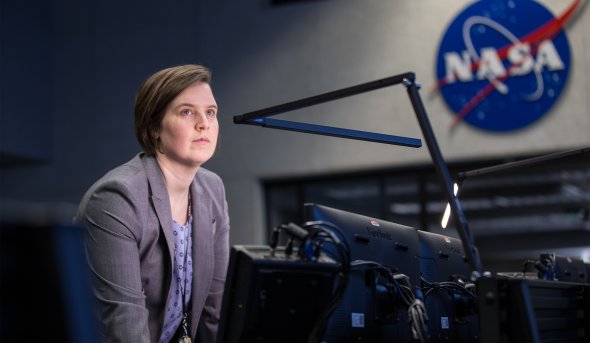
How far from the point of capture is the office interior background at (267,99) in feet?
24.2

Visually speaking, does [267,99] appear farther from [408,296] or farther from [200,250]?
[408,296]

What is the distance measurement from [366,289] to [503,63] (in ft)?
17.9

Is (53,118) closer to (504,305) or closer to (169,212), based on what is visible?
(169,212)

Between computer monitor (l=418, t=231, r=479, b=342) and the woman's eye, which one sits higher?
the woman's eye

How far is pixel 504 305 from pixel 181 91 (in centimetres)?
114

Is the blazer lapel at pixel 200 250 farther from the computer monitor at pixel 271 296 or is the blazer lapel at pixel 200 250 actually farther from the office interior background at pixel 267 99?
the office interior background at pixel 267 99

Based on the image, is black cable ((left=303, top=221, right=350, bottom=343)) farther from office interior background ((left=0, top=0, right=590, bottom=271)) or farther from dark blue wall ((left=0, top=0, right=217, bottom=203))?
dark blue wall ((left=0, top=0, right=217, bottom=203))

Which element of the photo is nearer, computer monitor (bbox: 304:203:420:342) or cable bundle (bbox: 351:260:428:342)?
cable bundle (bbox: 351:260:428:342)

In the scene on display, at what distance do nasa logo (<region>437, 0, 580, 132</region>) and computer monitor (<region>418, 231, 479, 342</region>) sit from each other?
15.1 feet

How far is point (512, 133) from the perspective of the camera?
7.14 m

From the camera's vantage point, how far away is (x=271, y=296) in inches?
66.4

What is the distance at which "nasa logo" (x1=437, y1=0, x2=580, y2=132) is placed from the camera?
23.2 feet

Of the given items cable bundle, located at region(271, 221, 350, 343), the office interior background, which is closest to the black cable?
cable bundle, located at region(271, 221, 350, 343)

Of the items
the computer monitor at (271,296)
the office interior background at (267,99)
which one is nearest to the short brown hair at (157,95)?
the computer monitor at (271,296)
